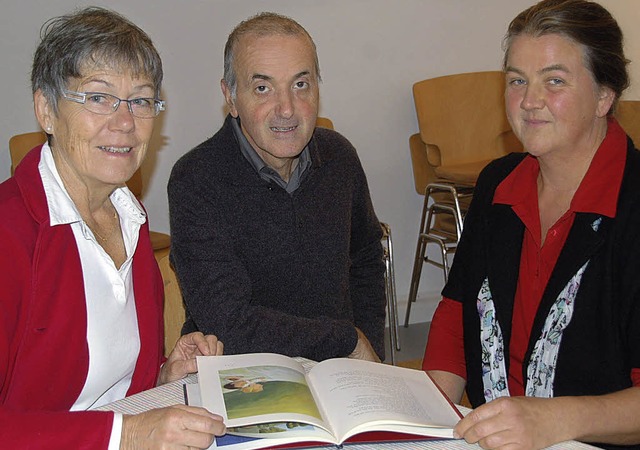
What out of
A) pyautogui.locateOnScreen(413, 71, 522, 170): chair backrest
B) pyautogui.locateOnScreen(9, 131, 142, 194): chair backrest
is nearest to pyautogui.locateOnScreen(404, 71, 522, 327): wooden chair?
pyautogui.locateOnScreen(413, 71, 522, 170): chair backrest

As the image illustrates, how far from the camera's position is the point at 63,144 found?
66.7 inches

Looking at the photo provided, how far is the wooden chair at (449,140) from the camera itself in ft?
14.5

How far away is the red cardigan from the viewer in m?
1.33

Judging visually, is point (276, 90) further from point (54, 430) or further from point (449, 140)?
point (449, 140)

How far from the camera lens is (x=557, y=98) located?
1.87 meters

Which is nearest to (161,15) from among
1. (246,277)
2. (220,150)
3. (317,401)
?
(220,150)

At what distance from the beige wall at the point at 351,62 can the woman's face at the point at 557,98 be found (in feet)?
8.12

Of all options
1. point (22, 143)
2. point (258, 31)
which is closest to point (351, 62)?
point (22, 143)

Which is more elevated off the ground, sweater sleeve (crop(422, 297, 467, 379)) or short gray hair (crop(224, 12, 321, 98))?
short gray hair (crop(224, 12, 321, 98))

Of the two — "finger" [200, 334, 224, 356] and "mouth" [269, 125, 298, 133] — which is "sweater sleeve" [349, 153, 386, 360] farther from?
"finger" [200, 334, 224, 356]

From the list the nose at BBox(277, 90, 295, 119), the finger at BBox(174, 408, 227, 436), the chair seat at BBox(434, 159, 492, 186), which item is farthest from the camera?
the chair seat at BBox(434, 159, 492, 186)

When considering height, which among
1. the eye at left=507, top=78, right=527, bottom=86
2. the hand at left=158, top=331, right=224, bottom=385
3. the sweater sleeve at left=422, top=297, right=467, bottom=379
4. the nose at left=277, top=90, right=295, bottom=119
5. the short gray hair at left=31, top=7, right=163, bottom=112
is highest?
the short gray hair at left=31, top=7, right=163, bottom=112

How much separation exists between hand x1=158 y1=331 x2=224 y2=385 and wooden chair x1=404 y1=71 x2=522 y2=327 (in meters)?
2.66

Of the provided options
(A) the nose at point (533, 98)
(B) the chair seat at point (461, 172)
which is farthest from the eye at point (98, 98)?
(B) the chair seat at point (461, 172)
